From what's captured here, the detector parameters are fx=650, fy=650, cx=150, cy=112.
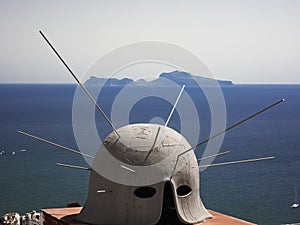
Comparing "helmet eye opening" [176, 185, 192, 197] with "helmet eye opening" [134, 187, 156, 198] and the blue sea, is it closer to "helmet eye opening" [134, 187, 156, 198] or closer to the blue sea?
"helmet eye opening" [134, 187, 156, 198]

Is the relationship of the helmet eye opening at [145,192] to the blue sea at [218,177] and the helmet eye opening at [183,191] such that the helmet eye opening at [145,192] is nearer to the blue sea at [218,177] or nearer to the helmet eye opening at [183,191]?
the helmet eye opening at [183,191]

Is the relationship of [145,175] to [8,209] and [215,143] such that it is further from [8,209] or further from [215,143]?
[215,143]

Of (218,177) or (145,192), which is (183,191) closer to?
(145,192)

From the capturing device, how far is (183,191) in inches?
902

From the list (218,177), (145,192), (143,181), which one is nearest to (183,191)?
(145,192)

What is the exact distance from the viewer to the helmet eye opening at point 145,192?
22.2 m

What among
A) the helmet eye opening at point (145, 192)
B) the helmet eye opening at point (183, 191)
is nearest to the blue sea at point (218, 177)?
the helmet eye opening at point (183, 191)

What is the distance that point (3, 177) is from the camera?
73000mm

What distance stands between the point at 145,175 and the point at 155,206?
1103mm

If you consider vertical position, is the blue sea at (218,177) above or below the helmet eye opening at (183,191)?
below

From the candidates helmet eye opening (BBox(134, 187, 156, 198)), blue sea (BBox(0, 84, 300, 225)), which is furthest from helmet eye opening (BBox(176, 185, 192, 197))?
blue sea (BBox(0, 84, 300, 225))

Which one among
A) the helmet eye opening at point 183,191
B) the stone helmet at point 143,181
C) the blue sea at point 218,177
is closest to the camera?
the stone helmet at point 143,181

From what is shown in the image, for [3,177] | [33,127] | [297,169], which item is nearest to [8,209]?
[3,177]

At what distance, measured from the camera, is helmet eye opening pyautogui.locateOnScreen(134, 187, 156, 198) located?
22.2 m
